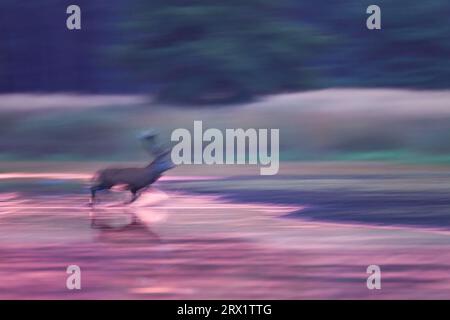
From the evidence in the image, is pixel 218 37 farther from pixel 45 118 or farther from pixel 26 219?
pixel 26 219

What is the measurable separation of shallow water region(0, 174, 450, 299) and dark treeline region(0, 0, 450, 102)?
1.55ft

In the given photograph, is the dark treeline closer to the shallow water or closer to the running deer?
the running deer

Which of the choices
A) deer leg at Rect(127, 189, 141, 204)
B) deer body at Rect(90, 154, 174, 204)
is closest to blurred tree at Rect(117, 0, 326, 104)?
deer body at Rect(90, 154, 174, 204)

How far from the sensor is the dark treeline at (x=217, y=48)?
479 centimetres

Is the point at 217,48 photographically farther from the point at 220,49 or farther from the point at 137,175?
the point at 137,175

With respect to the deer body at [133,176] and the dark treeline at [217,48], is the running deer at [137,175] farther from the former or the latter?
the dark treeline at [217,48]

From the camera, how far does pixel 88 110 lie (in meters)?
4.85

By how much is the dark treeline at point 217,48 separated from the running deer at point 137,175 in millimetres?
283

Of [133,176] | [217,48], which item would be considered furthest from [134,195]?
[217,48]

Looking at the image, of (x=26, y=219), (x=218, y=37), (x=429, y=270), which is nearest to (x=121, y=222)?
(x=26, y=219)

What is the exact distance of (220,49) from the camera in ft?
16.0
